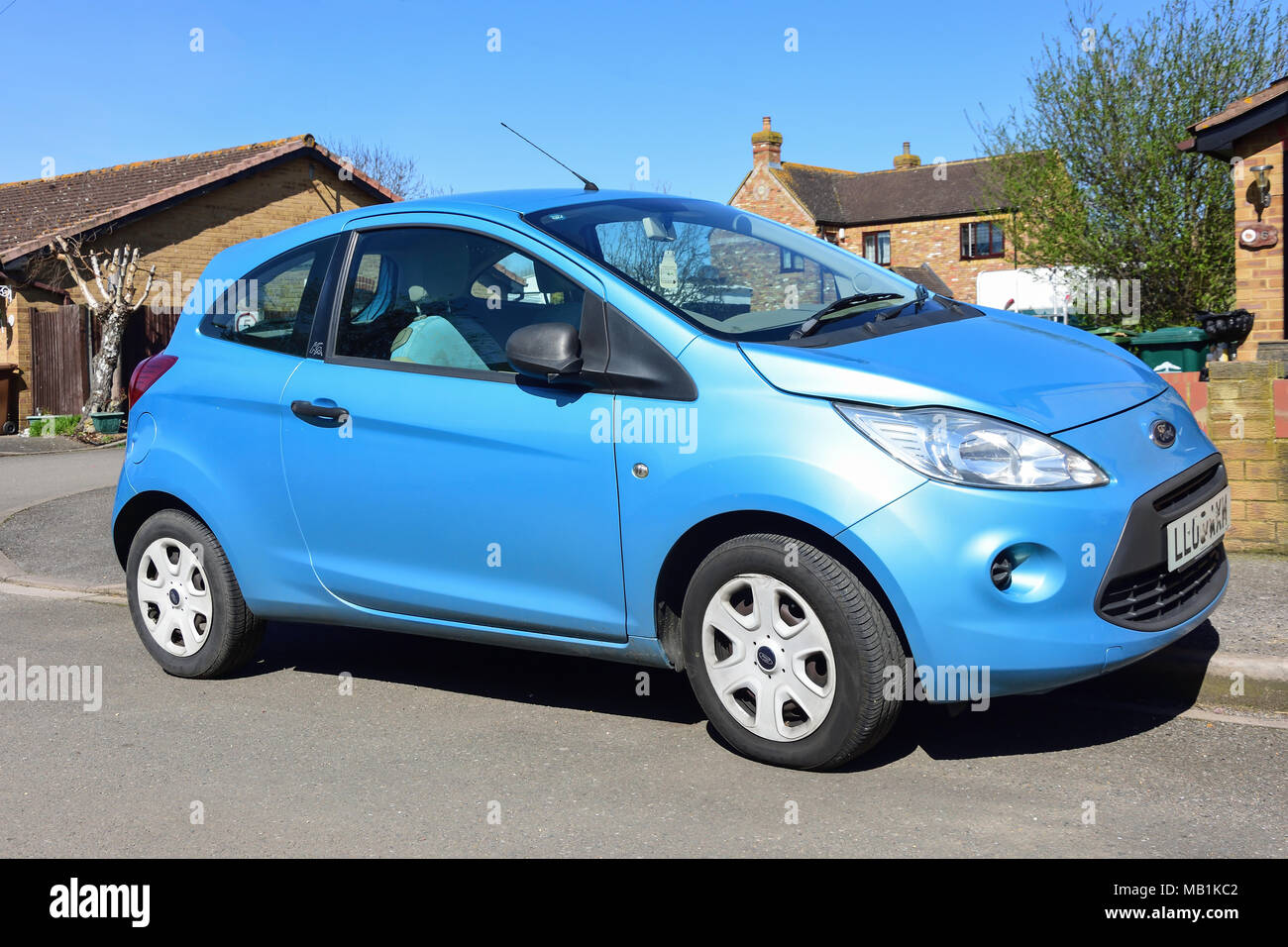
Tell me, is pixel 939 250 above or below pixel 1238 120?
above

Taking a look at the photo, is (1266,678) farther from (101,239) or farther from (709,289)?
(101,239)

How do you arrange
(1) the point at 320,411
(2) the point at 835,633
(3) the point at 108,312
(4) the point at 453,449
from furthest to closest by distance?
(3) the point at 108,312, (1) the point at 320,411, (4) the point at 453,449, (2) the point at 835,633

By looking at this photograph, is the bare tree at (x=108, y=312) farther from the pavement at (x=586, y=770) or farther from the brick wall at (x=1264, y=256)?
the pavement at (x=586, y=770)

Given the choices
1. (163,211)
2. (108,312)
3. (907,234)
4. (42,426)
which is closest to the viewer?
(108,312)

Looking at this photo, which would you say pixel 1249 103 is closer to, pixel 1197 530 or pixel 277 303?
pixel 1197 530

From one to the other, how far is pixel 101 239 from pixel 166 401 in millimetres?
20965

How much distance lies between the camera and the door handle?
15.6 feet

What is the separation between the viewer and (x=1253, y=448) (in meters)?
6.64

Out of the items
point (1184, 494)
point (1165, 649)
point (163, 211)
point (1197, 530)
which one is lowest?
point (1165, 649)

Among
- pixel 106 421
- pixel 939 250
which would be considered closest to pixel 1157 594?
pixel 106 421

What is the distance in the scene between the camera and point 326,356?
4906 mm

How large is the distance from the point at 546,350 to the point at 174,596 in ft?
7.77

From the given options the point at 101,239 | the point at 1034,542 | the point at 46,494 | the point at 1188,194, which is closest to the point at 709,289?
the point at 1034,542

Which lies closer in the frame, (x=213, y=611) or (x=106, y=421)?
(x=213, y=611)
